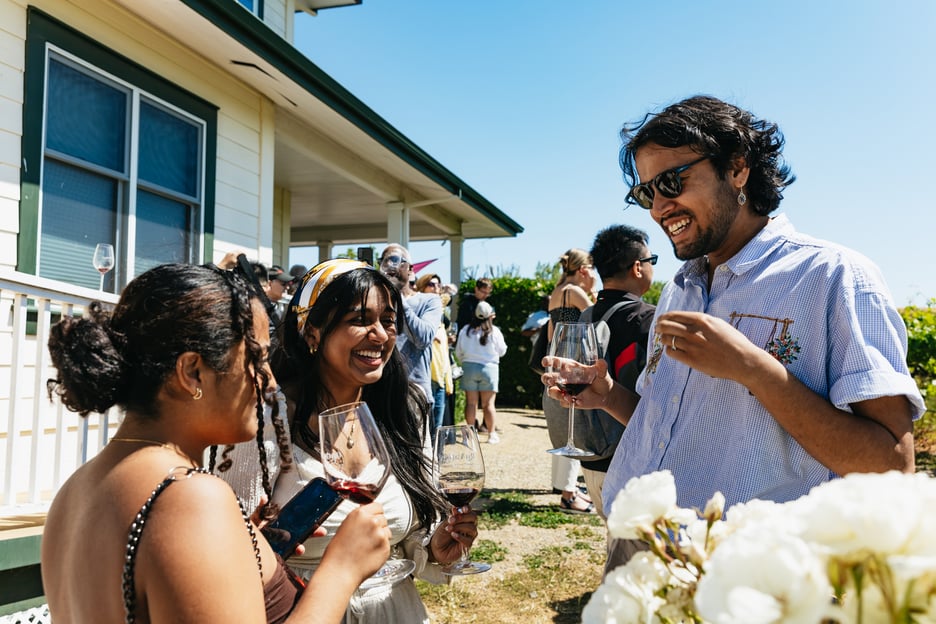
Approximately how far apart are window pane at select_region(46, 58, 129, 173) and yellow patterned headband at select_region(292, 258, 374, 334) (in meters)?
3.61

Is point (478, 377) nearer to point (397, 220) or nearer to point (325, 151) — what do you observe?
point (397, 220)

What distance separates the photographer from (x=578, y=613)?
459 cm

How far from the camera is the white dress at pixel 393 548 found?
2182 millimetres

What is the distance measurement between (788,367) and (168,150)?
599cm

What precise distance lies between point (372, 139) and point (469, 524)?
7.50m

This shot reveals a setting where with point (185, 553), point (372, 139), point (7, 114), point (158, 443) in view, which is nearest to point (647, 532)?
point (185, 553)

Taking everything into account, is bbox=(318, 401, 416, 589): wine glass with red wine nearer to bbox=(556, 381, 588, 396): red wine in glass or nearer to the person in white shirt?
bbox=(556, 381, 588, 396): red wine in glass

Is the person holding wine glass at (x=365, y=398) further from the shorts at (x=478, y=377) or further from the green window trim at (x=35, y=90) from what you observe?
the shorts at (x=478, y=377)

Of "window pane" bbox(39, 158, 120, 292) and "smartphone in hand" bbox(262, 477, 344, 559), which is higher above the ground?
"window pane" bbox(39, 158, 120, 292)

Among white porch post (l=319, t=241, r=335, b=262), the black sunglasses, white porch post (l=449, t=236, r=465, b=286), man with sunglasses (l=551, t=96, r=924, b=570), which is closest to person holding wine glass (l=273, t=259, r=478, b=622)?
man with sunglasses (l=551, t=96, r=924, b=570)

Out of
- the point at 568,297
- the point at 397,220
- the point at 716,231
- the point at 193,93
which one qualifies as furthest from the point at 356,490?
the point at 397,220

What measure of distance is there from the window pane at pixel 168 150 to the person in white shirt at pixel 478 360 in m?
5.50

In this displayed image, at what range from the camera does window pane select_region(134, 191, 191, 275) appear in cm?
589

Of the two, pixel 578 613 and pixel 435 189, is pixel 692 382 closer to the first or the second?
pixel 578 613
